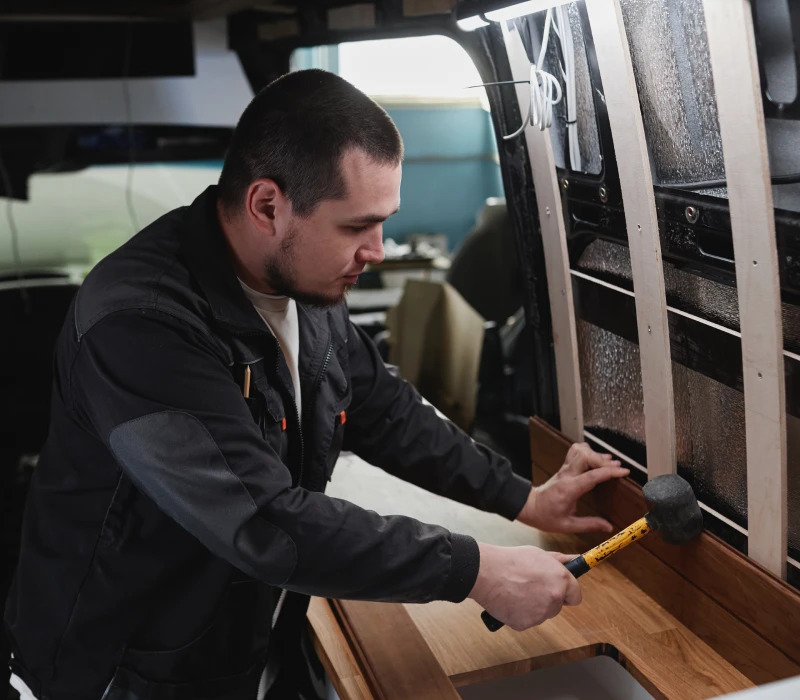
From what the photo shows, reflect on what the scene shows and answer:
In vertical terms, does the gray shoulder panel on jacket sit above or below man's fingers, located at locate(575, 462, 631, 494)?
above

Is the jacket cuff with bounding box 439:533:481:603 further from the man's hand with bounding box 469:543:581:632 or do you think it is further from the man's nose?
the man's nose

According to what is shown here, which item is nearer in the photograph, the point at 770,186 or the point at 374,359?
the point at 770,186

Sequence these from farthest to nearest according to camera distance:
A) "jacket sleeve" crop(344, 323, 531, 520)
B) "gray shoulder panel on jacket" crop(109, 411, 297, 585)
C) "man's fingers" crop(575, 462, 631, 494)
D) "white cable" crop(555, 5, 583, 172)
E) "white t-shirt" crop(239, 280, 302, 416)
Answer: "jacket sleeve" crop(344, 323, 531, 520) → "man's fingers" crop(575, 462, 631, 494) → "white t-shirt" crop(239, 280, 302, 416) → "white cable" crop(555, 5, 583, 172) → "gray shoulder panel on jacket" crop(109, 411, 297, 585)

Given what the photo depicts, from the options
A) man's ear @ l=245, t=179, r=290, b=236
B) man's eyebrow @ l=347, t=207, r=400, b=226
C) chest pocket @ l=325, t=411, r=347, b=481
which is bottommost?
chest pocket @ l=325, t=411, r=347, b=481

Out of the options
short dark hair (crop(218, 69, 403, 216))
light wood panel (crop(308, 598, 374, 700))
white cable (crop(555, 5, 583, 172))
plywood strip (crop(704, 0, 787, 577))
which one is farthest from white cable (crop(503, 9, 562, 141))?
light wood panel (crop(308, 598, 374, 700))

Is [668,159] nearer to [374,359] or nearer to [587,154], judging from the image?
[587,154]

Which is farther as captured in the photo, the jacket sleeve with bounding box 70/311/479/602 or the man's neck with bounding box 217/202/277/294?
the man's neck with bounding box 217/202/277/294

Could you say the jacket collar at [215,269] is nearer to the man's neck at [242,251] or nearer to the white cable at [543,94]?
the man's neck at [242,251]

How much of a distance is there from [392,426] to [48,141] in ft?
8.23

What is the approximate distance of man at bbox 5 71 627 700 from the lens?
1.30 m

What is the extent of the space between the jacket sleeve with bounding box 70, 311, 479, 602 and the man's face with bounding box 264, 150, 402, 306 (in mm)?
209

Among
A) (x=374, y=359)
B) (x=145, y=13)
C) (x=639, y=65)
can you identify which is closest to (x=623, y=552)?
(x=374, y=359)

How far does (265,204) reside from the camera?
4.76ft

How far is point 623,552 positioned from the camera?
176cm
